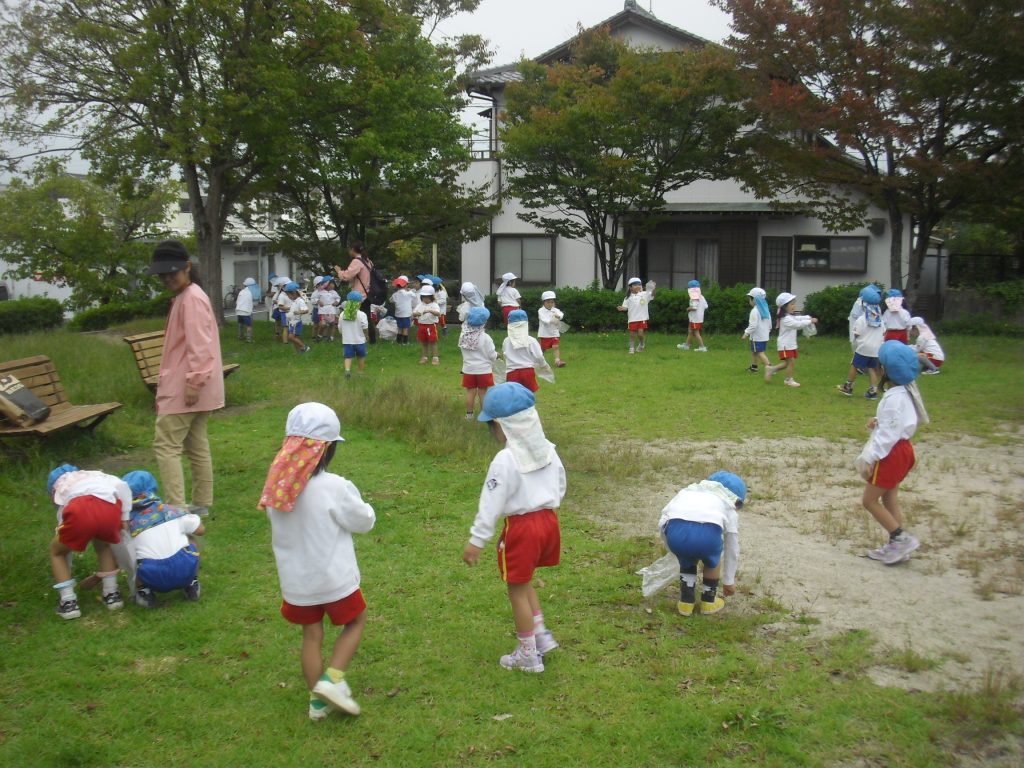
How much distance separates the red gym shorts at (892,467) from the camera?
6.23 m

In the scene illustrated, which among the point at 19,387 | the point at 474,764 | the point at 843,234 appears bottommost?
the point at 474,764

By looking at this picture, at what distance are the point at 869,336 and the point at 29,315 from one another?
2120 cm

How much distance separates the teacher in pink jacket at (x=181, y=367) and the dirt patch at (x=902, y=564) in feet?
10.8

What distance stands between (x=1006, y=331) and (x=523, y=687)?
1956cm

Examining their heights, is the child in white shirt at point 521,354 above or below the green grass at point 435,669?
above

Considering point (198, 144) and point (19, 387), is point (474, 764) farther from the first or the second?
point (198, 144)

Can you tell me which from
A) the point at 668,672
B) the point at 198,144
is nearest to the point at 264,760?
the point at 668,672

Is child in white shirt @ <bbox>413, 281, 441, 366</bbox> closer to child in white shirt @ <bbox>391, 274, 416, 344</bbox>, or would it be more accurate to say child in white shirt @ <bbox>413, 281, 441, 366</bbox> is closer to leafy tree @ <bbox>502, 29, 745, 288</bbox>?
child in white shirt @ <bbox>391, 274, 416, 344</bbox>

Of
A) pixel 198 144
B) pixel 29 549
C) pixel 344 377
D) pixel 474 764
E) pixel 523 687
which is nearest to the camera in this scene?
pixel 474 764

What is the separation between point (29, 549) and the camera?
19.7 feet

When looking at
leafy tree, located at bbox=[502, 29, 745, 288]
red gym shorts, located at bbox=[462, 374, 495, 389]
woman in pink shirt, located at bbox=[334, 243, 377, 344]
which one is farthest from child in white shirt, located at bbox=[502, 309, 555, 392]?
leafy tree, located at bbox=[502, 29, 745, 288]

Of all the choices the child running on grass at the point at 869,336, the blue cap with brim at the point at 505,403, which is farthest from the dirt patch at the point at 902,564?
the child running on grass at the point at 869,336

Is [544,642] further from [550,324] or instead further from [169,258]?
[550,324]

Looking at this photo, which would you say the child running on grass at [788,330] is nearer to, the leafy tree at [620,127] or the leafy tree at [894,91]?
the leafy tree at [894,91]
